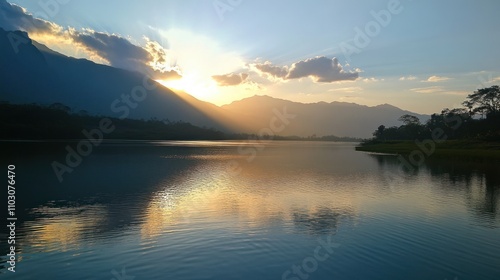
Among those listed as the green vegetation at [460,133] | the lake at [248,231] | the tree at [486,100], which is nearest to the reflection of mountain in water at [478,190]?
the lake at [248,231]

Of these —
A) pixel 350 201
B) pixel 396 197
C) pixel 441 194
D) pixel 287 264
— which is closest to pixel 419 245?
pixel 287 264

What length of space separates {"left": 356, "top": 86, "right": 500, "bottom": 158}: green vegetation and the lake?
60.9 meters

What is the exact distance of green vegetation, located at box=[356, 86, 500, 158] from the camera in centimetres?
8769

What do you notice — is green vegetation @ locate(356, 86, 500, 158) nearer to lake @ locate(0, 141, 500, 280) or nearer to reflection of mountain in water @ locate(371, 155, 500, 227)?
reflection of mountain in water @ locate(371, 155, 500, 227)

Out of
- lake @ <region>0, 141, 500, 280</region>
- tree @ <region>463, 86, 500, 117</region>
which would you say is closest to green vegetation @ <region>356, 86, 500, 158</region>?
tree @ <region>463, 86, 500, 117</region>

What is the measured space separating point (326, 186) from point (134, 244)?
79.5 feet

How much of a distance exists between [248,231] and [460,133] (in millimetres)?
152911

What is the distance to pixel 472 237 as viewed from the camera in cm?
1831

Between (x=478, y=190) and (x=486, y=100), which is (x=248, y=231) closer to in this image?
(x=478, y=190)

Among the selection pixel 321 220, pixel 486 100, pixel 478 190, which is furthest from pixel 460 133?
pixel 321 220

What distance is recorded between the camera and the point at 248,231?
18.5 meters

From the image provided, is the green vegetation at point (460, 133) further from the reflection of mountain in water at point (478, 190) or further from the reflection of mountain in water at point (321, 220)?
the reflection of mountain in water at point (321, 220)

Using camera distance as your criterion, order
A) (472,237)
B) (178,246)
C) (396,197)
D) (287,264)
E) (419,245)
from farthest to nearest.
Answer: (396,197)
(472,237)
(419,245)
(178,246)
(287,264)

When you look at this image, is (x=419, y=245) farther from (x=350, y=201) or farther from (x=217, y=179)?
(x=217, y=179)
